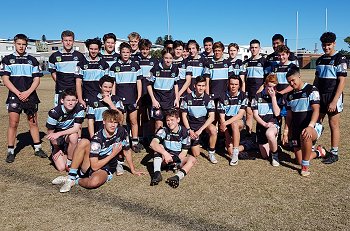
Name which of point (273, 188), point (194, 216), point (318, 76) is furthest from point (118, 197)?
point (318, 76)

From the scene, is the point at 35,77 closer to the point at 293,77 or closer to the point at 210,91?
the point at 210,91

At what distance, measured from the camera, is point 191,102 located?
6.07 m

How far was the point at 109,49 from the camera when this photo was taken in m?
6.59

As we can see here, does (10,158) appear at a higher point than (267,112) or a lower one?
lower

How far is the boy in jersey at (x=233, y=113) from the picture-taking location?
5.97 m

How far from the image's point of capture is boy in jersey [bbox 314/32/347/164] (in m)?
5.55

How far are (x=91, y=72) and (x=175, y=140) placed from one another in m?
2.18

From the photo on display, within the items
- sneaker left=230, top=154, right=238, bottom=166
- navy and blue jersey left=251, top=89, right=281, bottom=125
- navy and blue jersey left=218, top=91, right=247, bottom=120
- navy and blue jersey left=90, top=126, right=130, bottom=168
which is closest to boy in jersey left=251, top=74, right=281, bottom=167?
navy and blue jersey left=251, top=89, right=281, bottom=125

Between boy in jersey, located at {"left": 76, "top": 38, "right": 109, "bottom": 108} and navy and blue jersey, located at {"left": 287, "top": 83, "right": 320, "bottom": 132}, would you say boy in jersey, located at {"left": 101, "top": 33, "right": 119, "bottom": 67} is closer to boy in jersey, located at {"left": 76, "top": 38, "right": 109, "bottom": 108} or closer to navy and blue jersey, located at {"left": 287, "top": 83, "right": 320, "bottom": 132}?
boy in jersey, located at {"left": 76, "top": 38, "right": 109, "bottom": 108}

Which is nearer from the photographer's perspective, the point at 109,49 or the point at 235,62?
the point at 109,49

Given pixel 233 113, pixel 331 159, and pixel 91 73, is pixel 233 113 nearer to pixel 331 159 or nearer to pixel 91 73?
pixel 331 159

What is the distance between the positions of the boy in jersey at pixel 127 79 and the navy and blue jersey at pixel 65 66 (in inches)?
28.5

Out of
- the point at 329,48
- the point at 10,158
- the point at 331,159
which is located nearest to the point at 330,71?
the point at 329,48

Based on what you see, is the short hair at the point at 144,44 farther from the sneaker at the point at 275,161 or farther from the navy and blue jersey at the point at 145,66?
the sneaker at the point at 275,161
